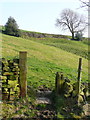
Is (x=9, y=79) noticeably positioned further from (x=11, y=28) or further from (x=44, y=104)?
(x=11, y=28)

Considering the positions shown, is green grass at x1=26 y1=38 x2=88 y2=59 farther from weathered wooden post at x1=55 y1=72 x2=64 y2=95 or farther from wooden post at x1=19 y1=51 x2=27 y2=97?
wooden post at x1=19 y1=51 x2=27 y2=97

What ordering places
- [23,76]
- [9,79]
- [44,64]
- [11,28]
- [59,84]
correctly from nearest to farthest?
1. [9,79]
2. [23,76]
3. [59,84]
4. [44,64]
5. [11,28]

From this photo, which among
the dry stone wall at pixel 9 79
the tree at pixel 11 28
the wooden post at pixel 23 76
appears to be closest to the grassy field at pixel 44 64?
the wooden post at pixel 23 76

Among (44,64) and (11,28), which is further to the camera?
(11,28)

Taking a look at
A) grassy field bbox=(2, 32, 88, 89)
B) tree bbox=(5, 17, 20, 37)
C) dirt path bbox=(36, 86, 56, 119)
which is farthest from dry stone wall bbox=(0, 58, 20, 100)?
tree bbox=(5, 17, 20, 37)

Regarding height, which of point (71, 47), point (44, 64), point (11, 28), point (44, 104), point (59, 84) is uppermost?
point (11, 28)

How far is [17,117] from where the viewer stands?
16.0 ft

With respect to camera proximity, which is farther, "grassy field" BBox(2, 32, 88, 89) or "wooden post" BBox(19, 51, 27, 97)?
"grassy field" BBox(2, 32, 88, 89)

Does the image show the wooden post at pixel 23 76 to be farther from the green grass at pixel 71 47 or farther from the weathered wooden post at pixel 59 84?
the green grass at pixel 71 47

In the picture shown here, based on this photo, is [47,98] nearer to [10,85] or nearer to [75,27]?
[10,85]

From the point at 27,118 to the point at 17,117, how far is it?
32cm

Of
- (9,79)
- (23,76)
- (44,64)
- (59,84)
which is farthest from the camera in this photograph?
(44,64)

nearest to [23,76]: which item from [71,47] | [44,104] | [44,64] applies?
[44,104]

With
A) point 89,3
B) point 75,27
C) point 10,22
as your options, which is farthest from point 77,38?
point 89,3
